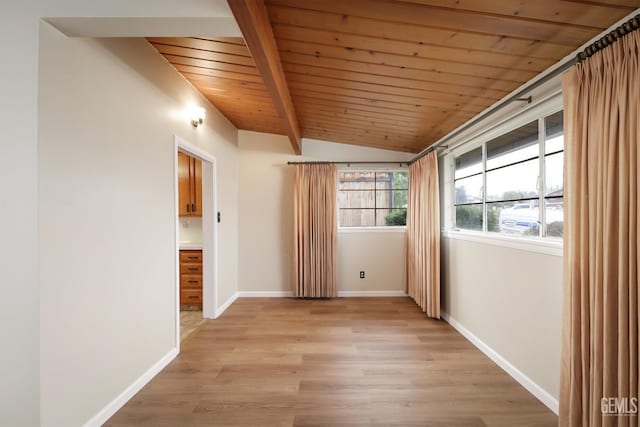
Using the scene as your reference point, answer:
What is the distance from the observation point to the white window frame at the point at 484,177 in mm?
1967

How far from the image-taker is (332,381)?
228 centimetres

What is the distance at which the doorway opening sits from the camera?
3.60 m

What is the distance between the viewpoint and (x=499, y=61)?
1.86m

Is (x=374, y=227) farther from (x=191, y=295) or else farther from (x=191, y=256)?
(x=191, y=295)

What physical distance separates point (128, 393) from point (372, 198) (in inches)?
146

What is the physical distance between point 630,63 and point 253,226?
165 inches

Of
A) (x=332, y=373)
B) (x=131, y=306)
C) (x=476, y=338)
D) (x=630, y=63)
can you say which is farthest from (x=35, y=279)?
(x=476, y=338)

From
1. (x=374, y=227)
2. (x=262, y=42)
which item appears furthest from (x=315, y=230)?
(x=262, y=42)

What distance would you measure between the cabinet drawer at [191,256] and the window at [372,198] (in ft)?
6.94

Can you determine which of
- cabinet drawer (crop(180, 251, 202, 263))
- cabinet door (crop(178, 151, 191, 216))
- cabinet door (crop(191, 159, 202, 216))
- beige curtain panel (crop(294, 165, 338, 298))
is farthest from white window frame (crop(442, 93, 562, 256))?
cabinet door (crop(178, 151, 191, 216))

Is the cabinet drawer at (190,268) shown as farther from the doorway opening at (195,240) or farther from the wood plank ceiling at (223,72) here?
the wood plank ceiling at (223,72)

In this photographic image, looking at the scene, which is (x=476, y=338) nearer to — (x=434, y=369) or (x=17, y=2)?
(x=434, y=369)

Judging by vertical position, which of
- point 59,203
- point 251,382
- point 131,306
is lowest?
point 251,382

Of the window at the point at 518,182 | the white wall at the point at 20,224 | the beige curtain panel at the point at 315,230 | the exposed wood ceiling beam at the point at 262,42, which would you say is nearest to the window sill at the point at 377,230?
the beige curtain panel at the point at 315,230
